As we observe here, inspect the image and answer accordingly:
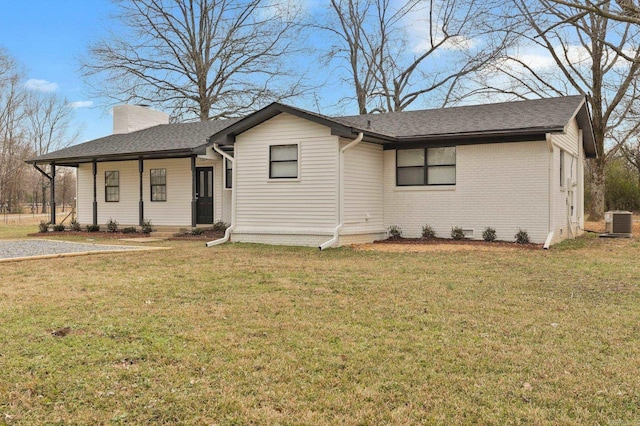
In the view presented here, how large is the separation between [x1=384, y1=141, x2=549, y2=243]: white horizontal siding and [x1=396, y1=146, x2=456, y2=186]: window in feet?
0.59

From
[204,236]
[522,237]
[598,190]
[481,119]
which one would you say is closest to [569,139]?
[481,119]

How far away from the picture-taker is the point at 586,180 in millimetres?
36688

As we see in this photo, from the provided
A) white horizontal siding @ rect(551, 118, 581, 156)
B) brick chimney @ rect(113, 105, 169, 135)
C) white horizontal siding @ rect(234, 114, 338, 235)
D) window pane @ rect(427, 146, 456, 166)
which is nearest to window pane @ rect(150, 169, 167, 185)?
brick chimney @ rect(113, 105, 169, 135)

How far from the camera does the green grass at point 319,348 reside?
3.07 metres

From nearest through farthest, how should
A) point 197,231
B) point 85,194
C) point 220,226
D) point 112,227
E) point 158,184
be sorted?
point 197,231 < point 220,226 < point 158,184 < point 112,227 < point 85,194

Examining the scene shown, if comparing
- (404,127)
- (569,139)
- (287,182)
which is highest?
(404,127)

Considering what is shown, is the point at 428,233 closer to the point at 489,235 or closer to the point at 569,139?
the point at 489,235

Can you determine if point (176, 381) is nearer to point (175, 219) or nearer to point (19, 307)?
point (19, 307)

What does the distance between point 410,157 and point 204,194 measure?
293 inches

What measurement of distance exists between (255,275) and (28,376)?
4432mm

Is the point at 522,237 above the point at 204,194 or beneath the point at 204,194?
beneath

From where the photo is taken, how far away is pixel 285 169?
1297cm

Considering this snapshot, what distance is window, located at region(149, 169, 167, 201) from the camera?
18.0m

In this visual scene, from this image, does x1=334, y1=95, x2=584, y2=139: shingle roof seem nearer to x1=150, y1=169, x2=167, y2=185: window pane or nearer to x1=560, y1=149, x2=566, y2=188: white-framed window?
x1=560, y1=149, x2=566, y2=188: white-framed window
